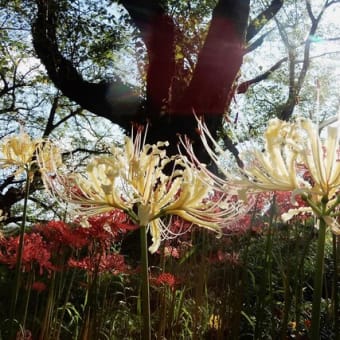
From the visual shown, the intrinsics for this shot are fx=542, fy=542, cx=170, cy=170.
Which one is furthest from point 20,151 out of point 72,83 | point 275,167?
point 72,83

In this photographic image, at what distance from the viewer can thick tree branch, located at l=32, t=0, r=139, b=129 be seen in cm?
966

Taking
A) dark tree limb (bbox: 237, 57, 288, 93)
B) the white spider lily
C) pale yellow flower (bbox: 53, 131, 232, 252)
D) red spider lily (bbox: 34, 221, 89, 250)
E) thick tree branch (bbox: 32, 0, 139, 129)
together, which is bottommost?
red spider lily (bbox: 34, 221, 89, 250)

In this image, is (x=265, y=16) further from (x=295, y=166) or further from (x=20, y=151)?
(x=295, y=166)

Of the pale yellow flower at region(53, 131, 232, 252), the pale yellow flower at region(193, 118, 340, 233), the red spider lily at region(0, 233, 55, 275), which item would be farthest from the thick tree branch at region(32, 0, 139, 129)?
the pale yellow flower at region(193, 118, 340, 233)

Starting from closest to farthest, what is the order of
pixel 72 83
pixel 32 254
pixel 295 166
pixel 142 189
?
pixel 295 166 < pixel 142 189 < pixel 32 254 < pixel 72 83

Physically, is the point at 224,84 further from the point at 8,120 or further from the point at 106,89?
the point at 8,120

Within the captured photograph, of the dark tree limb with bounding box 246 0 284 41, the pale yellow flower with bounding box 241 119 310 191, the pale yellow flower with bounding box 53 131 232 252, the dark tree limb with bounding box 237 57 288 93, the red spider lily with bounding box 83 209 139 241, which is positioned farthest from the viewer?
the dark tree limb with bounding box 237 57 288 93

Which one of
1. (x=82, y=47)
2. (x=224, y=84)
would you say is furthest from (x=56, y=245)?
(x=82, y=47)

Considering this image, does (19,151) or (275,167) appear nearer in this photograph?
(275,167)

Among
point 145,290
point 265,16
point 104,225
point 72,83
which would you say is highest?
point 265,16

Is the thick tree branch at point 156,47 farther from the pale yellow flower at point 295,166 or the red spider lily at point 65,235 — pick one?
the pale yellow flower at point 295,166

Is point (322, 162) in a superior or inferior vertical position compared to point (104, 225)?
superior

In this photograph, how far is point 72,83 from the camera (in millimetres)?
9945

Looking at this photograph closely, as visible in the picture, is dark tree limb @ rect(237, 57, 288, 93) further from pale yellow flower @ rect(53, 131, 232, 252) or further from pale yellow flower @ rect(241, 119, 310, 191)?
pale yellow flower @ rect(241, 119, 310, 191)
